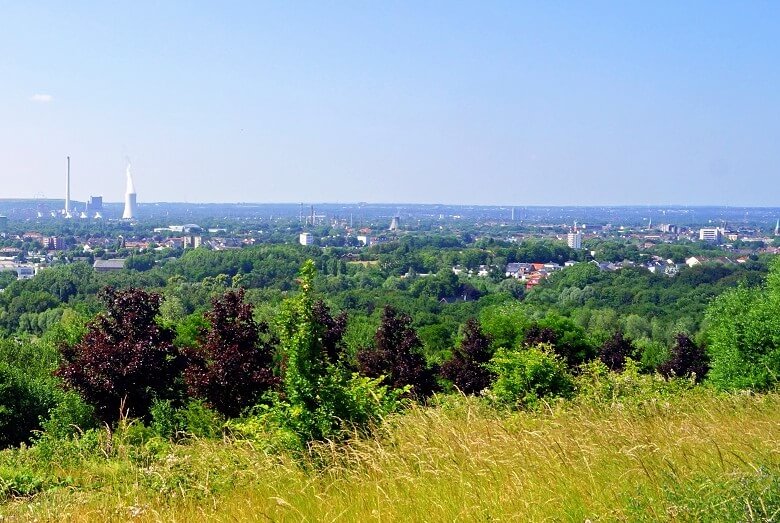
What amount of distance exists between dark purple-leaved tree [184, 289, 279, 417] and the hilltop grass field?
5780 mm

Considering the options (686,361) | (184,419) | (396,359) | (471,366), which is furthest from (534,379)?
(686,361)

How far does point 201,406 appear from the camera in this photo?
1196cm

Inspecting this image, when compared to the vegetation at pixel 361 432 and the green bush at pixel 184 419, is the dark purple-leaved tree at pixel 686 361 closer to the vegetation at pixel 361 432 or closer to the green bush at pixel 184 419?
the vegetation at pixel 361 432

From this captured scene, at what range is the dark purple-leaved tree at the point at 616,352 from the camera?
82.1ft

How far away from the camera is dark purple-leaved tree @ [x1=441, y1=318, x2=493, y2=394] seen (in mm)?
19047

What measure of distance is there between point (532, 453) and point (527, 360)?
27.3 feet

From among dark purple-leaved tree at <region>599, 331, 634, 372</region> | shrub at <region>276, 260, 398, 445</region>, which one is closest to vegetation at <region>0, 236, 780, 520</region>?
shrub at <region>276, 260, 398, 445</region>

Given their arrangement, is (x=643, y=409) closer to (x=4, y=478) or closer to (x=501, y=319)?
(x=4, y=478)

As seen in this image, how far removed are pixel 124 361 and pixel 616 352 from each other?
17.9 m

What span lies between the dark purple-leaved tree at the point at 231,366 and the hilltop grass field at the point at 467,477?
578 cm

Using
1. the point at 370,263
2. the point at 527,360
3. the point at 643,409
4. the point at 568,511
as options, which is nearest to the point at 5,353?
the point at 527,360

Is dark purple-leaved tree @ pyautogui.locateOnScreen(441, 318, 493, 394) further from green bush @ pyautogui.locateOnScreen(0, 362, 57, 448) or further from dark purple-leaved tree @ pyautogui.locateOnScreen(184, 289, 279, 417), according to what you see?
green bush @ pyautogui.locateOnScreen(0, 362, 57, 448)

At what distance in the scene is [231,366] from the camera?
1211 centimetres

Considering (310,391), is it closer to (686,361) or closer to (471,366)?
(471,366)
